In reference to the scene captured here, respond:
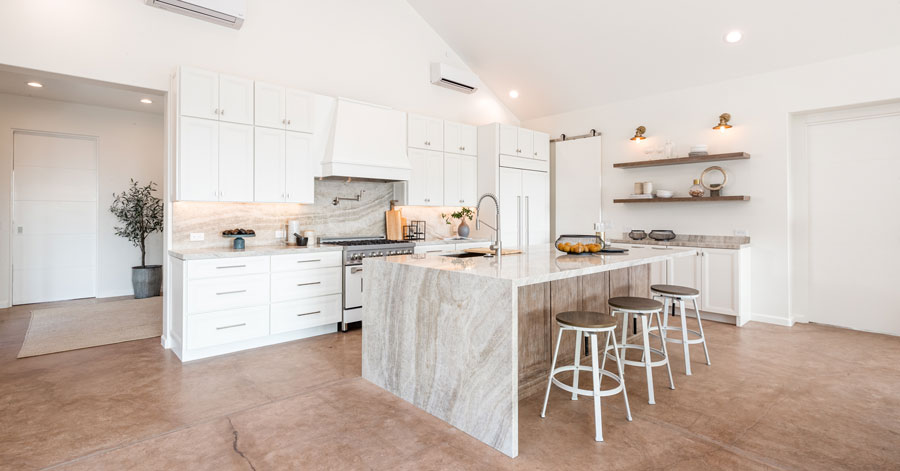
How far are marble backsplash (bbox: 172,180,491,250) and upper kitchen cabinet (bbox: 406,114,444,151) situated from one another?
653 millimetres

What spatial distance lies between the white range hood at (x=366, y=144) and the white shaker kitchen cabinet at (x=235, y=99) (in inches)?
33.5

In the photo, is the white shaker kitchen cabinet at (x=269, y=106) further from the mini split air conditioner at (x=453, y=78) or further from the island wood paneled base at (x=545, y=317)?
the island wood paneled base at (x=545, y=317)

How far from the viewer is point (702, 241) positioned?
540cm

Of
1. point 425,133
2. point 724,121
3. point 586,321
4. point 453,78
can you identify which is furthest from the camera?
point 453,78

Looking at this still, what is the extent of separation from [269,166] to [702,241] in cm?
498

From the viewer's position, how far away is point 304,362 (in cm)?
365

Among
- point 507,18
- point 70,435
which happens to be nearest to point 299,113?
point 507,18

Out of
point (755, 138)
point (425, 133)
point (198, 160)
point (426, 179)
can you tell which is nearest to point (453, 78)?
point (425, 133)

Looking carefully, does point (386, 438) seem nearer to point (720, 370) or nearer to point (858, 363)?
point (720, 370)

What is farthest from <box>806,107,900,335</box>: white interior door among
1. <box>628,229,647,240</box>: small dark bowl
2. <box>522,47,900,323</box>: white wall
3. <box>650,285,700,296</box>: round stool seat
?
<box>650,285,700,296</box>: round stool seat

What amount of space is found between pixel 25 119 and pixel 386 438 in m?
6.92

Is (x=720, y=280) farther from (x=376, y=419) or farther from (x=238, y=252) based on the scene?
(x=238, y=252)

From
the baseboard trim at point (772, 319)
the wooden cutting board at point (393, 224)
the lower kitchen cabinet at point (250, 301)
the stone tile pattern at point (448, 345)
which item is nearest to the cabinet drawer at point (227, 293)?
the lower kitchen cabinet at point (250, 301)

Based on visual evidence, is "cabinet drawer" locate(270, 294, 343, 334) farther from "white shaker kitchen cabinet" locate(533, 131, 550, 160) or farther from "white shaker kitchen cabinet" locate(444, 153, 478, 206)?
"white shaker kitchen cabinet" locate(533, 131, 550, 160)
